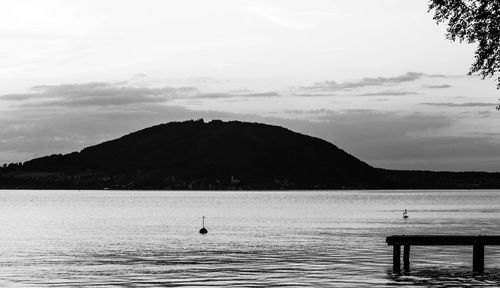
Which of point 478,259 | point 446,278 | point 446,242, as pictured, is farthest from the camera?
point 478,259

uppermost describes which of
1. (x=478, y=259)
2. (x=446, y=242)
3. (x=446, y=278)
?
(x=446, y=242)

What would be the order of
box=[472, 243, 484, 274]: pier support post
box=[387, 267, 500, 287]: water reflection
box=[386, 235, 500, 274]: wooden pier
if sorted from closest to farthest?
1. box=[387, 267, 500, 287]: water reflection
2. box=[386, 235, 500, 274]: wooden pier
3. box=[472, 243, 484, 274]: pier support post

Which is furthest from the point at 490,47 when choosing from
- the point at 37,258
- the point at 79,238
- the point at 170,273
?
the point at 79,238

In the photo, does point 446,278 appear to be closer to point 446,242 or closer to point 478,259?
point 446,242

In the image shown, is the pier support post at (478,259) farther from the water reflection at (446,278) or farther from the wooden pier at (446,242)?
the water reflection at (446,278)

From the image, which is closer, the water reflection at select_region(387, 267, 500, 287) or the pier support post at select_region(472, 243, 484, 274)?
the water reflection at select_region(387, 267, 500, 287)

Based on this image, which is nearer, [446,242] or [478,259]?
[446,242]

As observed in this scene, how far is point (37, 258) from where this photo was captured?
58531mm

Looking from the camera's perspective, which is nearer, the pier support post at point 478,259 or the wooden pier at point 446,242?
the wooden pier at point 446,242

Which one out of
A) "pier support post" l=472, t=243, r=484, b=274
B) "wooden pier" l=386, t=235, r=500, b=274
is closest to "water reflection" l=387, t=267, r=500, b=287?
"pier support post" l=472, t=243, r=484, b=274

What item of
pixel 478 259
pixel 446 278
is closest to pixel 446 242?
pixel 446 278

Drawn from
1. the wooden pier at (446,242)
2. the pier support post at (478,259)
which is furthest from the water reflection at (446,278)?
the wooden pier at (446,242)

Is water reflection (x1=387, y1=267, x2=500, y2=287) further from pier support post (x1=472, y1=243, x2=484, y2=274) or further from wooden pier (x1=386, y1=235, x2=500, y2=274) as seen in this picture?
wooden pier (x1=386, y1=235, x2=500, y2=274)

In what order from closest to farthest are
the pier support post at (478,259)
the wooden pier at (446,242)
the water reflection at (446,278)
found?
the water reflection at (446,278), the wooden pier at (446,242), the pier support post at (478,259)
